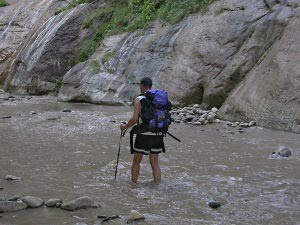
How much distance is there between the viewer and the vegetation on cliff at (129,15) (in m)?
18.2

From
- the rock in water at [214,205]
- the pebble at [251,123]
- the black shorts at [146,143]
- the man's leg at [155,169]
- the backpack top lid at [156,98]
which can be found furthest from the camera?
the pebble at [251,123]

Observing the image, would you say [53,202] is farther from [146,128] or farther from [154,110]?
[154,110]

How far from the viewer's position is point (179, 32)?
17.5m

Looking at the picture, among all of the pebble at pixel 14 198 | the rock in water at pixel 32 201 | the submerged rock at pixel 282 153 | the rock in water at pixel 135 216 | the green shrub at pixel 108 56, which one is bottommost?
the pebble at pixel 14 198

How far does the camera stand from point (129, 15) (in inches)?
843

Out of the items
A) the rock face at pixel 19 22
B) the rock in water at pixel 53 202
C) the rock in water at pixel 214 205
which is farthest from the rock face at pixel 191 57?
the rock in water at pixel 53 202

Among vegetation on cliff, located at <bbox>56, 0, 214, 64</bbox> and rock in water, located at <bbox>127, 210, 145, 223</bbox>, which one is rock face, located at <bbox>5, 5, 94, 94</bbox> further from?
rock in water, located at <bbox>127, 210, 145, 223</bbox>

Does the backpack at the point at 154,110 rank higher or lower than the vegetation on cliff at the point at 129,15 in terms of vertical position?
lower

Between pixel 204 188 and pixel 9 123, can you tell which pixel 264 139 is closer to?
pixel 204 188

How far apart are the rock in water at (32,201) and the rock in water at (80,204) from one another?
28 centimetres

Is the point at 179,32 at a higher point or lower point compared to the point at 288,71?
higher

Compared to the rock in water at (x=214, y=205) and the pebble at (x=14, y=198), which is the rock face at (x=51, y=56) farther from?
the rock in water at (x=214, y=205)

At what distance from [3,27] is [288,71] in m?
21.5

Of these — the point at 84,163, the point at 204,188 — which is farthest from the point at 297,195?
the point at 84,163
